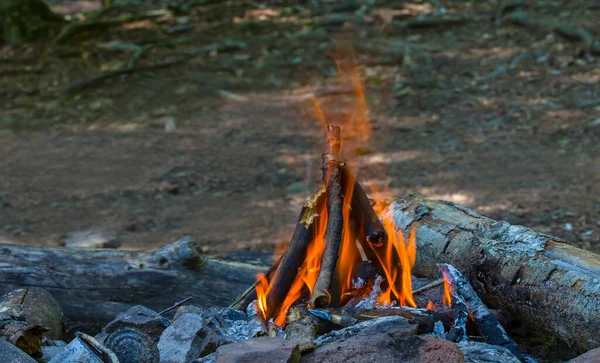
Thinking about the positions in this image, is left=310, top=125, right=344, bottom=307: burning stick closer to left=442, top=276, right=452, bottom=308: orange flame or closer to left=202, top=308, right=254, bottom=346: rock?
left=202, top=308, right=254, bottom=346: rock

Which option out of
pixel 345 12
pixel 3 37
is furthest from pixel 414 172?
pixel 3 37

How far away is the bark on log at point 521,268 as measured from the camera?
2.79 meters

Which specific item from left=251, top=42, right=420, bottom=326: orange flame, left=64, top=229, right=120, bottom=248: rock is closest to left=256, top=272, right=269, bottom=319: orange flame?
left=251, top=42, right=420, bottom=326: orange flame

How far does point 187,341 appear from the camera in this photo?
2.77 m

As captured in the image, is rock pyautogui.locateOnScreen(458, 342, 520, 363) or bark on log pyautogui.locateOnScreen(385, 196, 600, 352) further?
bark on log pyautogui.locateOnScreen(385, 196, 600, 352)

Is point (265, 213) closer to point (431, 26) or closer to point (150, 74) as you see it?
point (150, 74)

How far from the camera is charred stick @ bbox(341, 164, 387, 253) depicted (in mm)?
3125

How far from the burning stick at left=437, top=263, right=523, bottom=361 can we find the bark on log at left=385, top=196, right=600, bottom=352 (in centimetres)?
16

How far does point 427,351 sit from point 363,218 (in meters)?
0.86

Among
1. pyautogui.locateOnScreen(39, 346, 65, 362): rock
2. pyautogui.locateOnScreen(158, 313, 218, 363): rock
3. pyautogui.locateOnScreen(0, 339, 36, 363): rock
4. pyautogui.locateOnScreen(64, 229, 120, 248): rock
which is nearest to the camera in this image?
pyautogui.locateOnScreen(0, 339, 36, 363): rock

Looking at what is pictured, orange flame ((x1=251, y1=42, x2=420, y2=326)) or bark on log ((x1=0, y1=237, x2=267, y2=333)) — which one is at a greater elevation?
orange flame ((x1=251, y1=42, x2=420, y2=326))

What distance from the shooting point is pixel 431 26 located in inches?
447

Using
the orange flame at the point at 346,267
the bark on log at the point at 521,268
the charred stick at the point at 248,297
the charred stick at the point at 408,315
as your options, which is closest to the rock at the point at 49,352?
the charred stick at the point at 248,297

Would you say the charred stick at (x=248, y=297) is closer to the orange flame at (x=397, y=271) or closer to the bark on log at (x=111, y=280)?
the orange flame at (x=397, y=271)
